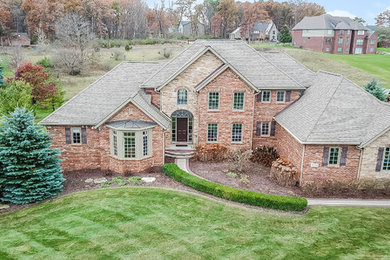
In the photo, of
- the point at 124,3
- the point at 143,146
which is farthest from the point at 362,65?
the point at 124,3

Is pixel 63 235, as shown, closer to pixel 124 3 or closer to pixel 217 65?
pixel 217 65

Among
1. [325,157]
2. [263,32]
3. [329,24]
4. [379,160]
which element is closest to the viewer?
[379,160]

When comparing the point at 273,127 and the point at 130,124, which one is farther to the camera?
the point at 273,127

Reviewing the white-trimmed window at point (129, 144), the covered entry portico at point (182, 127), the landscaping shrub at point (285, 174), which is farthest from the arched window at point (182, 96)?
the landscaping shrub at point (285, 174)

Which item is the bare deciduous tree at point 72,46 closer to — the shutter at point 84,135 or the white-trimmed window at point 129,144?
the shutter at point 84,135

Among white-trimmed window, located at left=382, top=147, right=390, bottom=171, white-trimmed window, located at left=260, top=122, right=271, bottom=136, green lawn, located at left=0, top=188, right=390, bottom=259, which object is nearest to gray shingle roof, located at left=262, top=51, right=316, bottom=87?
white-trimmed window, located at left=260, top=122, right=271, bottom=136

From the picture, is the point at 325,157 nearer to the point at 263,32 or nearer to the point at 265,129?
the point at 265,129

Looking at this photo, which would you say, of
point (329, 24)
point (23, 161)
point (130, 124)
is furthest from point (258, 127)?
point (329, 24)
